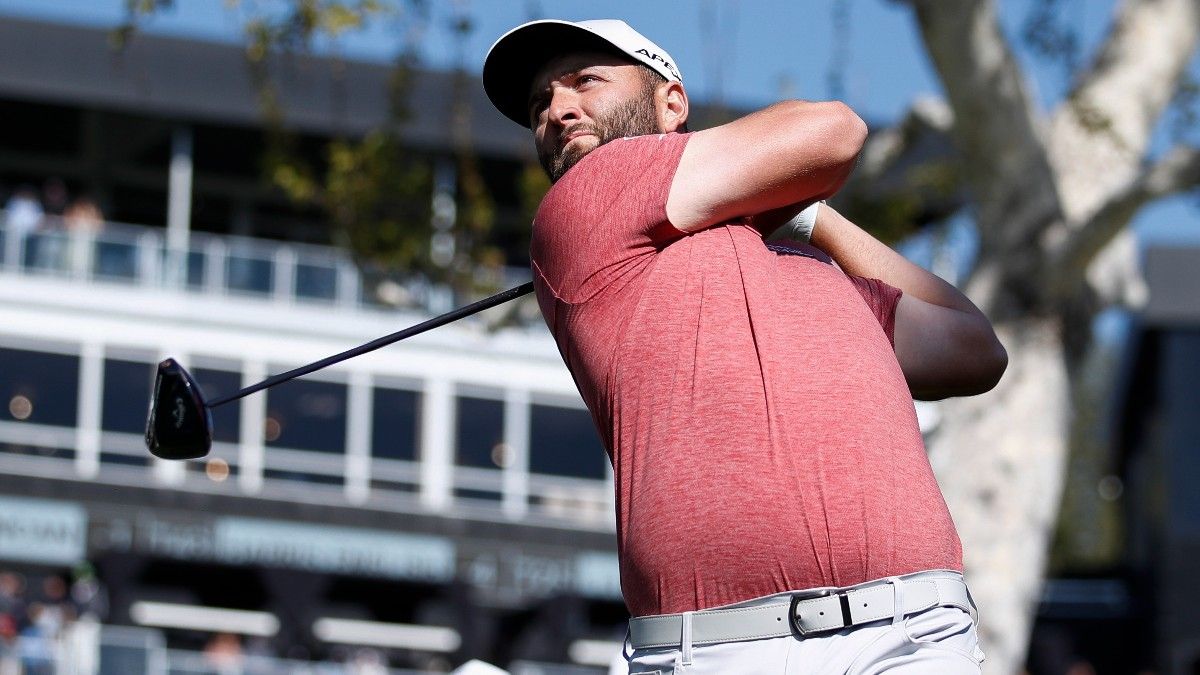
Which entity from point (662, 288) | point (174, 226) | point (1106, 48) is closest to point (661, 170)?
point (662, 288)

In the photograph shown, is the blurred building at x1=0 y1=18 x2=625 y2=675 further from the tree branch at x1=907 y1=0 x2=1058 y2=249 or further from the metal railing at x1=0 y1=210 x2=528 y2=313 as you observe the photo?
the tree branch at x1=907 y1=0 x2=1058 y2=249

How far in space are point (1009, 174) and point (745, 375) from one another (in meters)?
8.88

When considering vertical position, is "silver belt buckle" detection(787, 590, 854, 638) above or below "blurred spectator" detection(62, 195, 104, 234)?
below

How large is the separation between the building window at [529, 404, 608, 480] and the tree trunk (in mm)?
21917

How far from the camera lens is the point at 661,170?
3.22 metres

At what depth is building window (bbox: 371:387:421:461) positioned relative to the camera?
3275 cm

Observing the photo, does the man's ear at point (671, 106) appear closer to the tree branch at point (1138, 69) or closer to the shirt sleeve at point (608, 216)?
the shirt sleeve at point (608, 216)

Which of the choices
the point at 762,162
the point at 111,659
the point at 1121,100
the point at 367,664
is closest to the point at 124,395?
the point at 367,664

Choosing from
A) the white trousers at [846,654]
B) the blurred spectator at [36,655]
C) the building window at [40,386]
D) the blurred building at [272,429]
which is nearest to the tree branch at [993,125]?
the white trousers at [846,654]

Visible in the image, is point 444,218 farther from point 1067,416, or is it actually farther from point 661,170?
point 661,170

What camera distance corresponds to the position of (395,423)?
32.8 m

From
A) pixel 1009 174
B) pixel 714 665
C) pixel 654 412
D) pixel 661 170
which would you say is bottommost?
pixel 714 665

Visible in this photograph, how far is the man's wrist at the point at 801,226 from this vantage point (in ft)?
11.4

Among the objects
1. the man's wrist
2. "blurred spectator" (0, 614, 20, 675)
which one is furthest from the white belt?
"blurred spectator" (0, 614, 20, 675)
